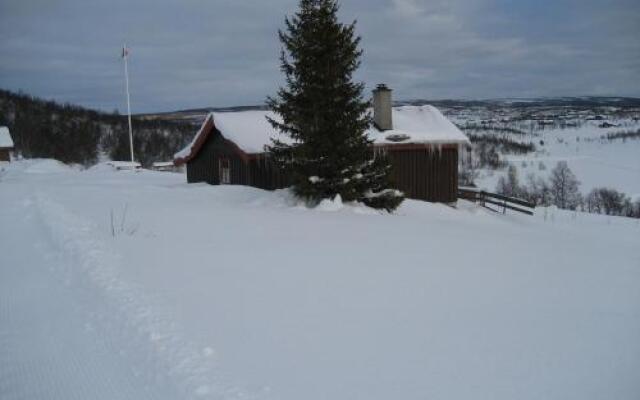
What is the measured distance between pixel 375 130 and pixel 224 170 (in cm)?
576

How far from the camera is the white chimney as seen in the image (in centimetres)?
1784

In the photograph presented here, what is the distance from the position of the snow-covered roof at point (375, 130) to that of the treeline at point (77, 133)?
65.1 m

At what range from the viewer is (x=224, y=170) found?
1839cm

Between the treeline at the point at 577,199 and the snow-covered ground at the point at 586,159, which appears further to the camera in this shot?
the snow-covered ground at the point at 586,159

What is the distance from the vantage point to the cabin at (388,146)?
53.8 ft

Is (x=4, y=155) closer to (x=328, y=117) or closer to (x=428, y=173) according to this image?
(x=428, y=173)

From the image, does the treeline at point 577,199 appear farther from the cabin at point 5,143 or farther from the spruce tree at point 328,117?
the cabin at point 5,143

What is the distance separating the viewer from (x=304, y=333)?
13.6ft

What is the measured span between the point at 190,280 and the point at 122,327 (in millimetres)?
1241

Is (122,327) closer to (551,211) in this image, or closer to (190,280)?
(190,280)

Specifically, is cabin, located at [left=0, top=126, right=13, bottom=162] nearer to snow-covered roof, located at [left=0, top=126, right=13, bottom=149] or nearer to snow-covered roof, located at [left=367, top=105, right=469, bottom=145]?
snow-covered roof, located at [left=0, top=126, right=13, bottom=149]

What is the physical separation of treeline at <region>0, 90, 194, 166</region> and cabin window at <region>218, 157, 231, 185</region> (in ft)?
210

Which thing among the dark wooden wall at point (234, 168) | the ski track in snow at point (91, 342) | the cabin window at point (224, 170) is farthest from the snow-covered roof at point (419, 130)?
the ski track in snow at point (91, 342)

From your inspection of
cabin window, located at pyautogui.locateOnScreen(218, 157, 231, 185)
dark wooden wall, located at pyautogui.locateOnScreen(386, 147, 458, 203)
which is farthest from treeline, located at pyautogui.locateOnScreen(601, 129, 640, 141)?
cabin window, located at pyautogui.locateOnScreen(218, 157, 231, 185)
